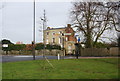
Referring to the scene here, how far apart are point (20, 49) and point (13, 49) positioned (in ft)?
6.58

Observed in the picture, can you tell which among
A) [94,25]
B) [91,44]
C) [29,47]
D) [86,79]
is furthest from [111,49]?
[86,79]

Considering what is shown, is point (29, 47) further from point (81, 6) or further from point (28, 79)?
point (28, 79)

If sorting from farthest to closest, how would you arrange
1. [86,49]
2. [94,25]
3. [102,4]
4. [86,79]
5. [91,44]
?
[86,49] < [91,44] < [94,25] < [102,4] < [86,79]

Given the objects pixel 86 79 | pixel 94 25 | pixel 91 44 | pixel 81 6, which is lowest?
pixel 86 79

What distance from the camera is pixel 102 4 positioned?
1748cm

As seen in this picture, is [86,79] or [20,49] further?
[20,49]

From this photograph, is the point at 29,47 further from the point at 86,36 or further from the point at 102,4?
the point at 102,4

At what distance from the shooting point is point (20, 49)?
48094 millimetres

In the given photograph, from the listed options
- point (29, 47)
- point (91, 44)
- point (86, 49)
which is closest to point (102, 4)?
point (91, 44)

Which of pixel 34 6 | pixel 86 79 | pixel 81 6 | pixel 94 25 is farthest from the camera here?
pixel 81 6

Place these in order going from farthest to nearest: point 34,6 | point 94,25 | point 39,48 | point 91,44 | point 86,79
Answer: point 39,48, point 91,44, point 94,25, point 34,6, point 86,79

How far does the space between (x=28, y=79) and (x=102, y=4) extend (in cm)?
1281

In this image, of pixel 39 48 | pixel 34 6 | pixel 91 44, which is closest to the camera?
pixel 34 6

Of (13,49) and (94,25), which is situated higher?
(94,25)
